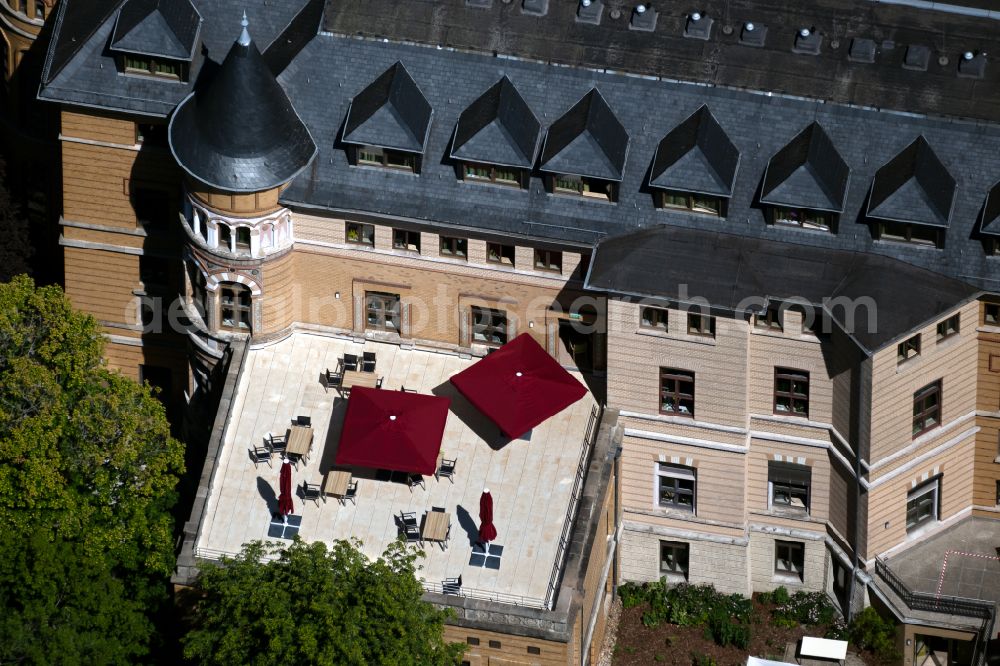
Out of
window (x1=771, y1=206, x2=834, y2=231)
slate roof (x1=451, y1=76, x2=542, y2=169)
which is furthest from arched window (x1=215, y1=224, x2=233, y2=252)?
window (x1=771, y1=206, x2=834, y2=231)

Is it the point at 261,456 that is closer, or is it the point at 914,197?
the point at 914,197

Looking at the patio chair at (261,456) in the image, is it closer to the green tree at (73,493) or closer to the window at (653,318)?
the green tree at (73,493)

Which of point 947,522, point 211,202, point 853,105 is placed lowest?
point 947,522

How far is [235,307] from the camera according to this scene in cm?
11512

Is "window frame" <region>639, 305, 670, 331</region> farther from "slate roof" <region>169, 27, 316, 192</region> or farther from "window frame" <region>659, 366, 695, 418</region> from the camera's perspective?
"slate roof" <region>169, 27, 316, 192</region>

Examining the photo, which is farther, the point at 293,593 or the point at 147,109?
the point at 147,109

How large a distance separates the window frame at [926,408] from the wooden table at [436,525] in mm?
→ 20150

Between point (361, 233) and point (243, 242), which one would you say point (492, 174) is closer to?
point (361, 233)

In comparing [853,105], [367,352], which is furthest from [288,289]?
[853,105]

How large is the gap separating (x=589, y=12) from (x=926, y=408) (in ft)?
72.5

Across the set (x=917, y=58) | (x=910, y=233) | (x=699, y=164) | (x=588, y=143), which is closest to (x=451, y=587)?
(x=588, y=143)

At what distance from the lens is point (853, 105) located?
363ft

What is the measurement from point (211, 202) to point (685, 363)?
2108cm

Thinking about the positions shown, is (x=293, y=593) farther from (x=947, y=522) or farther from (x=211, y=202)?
(x=947, y=522)
